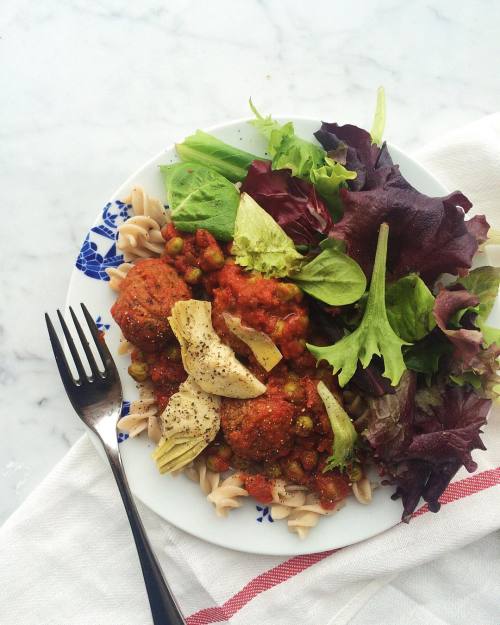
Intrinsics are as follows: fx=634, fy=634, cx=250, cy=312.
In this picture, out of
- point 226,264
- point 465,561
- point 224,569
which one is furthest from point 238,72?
point 465,561

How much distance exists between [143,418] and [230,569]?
1347 millimetres

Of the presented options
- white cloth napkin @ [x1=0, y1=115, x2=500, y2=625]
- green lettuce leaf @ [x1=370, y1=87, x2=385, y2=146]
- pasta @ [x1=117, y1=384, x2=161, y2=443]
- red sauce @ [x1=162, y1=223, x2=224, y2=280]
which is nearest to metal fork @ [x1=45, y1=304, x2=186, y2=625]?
pasta @ [x1=117, y1=384, x2=161, y2=443]

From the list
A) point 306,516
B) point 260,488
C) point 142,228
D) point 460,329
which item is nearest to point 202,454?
point 260,488

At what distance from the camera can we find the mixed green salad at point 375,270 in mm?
4129

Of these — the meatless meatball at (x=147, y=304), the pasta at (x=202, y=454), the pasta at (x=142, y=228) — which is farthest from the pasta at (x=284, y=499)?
the pasta at (x=142, y=228)

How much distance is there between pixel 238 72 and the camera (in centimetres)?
541

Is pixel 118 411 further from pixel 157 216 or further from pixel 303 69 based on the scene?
pixel 303 69

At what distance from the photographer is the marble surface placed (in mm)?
5285

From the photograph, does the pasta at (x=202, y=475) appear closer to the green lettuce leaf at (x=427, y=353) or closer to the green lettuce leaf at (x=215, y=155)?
the green lettuce leaf at (x=427, y=353)

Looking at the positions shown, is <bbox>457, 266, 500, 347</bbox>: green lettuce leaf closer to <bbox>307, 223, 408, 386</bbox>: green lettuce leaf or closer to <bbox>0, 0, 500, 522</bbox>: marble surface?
<bbox>307, 223, 408, 386</bbox>: green lettuce leaf

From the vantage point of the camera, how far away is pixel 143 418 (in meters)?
4.62

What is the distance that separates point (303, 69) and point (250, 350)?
8.61 ft

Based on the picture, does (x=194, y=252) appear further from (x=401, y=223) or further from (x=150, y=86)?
(x=150, y=86)

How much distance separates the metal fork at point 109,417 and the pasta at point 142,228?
64cm
